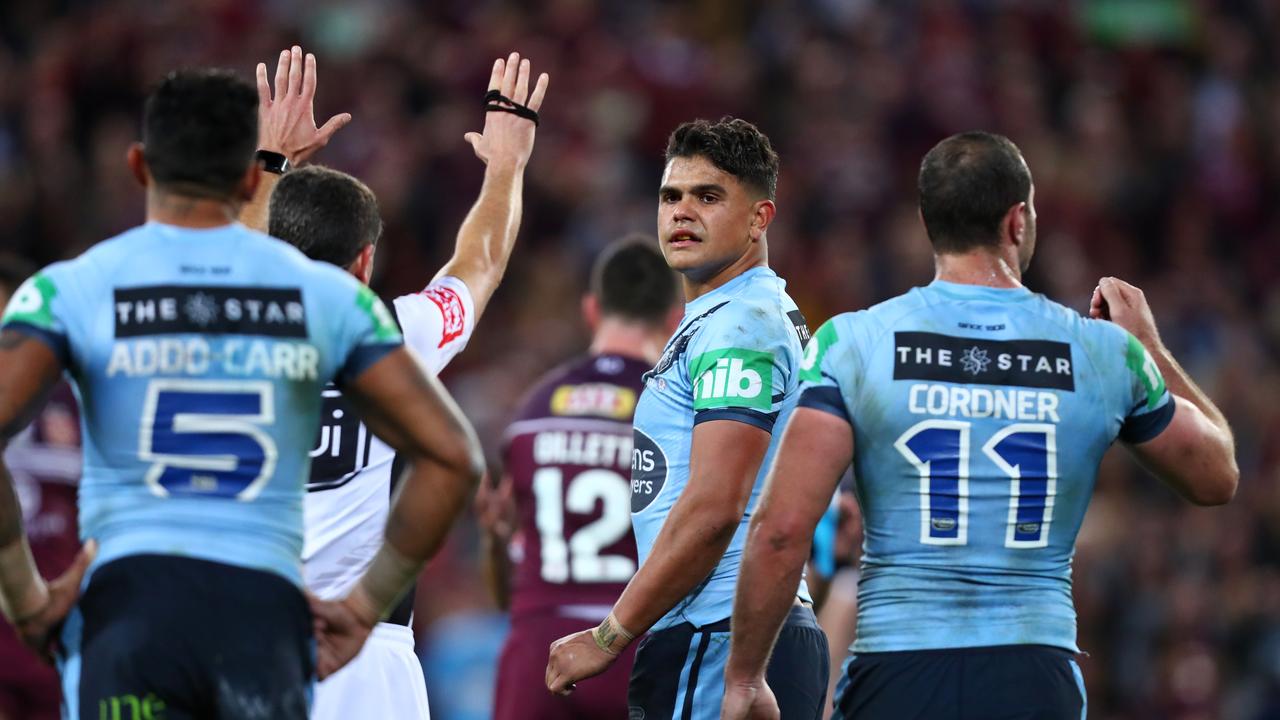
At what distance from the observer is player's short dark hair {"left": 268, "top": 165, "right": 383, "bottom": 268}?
5.75 m

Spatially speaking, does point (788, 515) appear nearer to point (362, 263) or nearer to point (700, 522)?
point (700, 522)

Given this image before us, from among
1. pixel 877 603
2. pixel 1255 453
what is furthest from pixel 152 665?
pixel 1255 453

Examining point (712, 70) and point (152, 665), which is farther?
point (712, 70)

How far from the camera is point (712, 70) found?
17828 millimetres

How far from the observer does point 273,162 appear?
6328mm

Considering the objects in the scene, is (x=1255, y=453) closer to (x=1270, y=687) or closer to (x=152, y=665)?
(x=1270, y=687)

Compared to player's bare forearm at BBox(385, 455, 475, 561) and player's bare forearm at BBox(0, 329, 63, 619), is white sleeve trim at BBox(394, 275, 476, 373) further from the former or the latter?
player's bare forearm at BBox(0, 329, 63, 619)

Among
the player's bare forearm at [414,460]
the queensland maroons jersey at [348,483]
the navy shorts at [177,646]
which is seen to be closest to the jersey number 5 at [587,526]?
the queensland maroons jersey at [348,483]

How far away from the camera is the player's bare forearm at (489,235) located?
6.28 meters

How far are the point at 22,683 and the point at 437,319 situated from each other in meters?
4.47

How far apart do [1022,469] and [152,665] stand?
2354mm

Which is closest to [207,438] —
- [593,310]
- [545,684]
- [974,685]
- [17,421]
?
[17,421]

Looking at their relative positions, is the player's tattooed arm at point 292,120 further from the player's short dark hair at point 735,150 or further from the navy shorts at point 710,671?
the navy shorts at point 710,671

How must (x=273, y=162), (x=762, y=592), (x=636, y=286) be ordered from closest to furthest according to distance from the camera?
1. (x=762, y=592)
2. (x=273, y=162)
3. (x=636, y=286)
